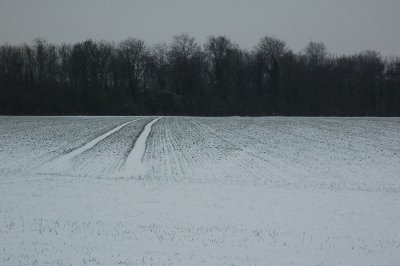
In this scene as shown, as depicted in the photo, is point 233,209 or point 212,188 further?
point 212,188

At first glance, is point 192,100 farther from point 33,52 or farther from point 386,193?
point 386,193

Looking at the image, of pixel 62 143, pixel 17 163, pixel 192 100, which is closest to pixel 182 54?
pixel 192 100

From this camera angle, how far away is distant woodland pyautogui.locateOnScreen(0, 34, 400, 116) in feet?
340

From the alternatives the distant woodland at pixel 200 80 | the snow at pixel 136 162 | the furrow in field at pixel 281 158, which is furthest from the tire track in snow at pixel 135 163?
the distant woodland at pixel 200 80

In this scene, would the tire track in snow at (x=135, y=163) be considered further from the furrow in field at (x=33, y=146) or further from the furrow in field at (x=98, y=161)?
the furrow in field at (x=33, y=146)

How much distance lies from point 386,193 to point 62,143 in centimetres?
2354

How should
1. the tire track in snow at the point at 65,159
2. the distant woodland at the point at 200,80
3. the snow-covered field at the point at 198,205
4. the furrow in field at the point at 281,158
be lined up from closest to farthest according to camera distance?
the snow-covered field at the point at 198,205 < the furrow in field at the point at 281,158 < the tire track in snow at the point at 65,159 < the distant woodland at the point at 200,80

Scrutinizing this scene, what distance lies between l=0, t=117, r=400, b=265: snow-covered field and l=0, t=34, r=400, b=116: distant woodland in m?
72.0

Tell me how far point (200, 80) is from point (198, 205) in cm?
10462

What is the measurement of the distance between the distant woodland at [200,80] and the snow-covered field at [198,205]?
236 ft

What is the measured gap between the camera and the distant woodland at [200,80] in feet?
340

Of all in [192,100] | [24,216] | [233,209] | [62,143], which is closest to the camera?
[24,216]

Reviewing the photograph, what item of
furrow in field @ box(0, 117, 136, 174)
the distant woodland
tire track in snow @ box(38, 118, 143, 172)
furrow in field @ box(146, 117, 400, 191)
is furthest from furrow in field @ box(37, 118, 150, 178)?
the distant woodland

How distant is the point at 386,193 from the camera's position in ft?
61.2
